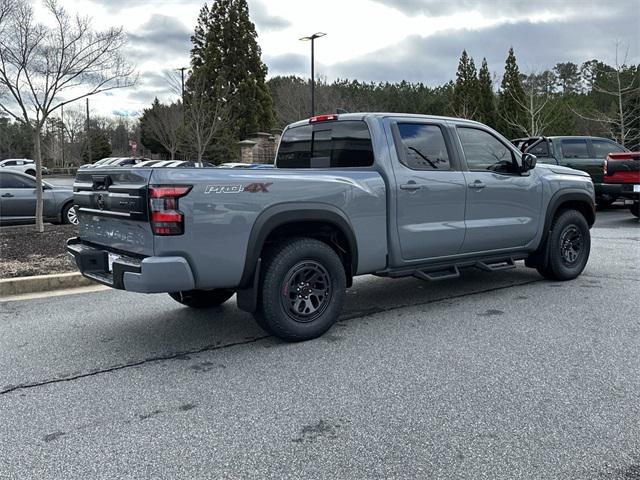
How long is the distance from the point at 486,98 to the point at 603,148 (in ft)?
103

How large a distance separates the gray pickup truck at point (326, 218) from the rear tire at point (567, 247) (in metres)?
0.02

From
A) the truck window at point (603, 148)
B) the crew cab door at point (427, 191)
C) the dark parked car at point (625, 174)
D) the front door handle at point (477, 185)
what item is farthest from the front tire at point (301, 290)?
the truck window at point (603, 148)

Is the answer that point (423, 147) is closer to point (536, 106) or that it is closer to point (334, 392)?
point (334, 392)

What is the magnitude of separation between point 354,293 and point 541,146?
397 inches

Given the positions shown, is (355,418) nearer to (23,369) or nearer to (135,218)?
(135,218)

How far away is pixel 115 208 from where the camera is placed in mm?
4168

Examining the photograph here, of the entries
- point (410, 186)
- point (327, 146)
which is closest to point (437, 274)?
point (410, 186)

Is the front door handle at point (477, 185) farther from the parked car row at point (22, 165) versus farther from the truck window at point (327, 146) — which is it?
the parked car row at point (22, 165)

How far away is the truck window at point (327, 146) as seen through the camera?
5.19 m

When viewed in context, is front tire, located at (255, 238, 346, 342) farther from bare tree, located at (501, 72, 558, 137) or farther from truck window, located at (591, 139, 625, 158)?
bare tree, located at (501, 72, 558, 137)

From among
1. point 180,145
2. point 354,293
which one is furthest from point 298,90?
point 354,293

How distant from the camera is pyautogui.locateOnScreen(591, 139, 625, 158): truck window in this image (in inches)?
567

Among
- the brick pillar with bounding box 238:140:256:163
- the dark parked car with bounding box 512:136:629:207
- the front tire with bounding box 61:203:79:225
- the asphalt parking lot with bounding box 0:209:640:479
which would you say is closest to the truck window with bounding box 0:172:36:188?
the front tire with bounding box 61:203:79:225

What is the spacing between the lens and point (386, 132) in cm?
514
